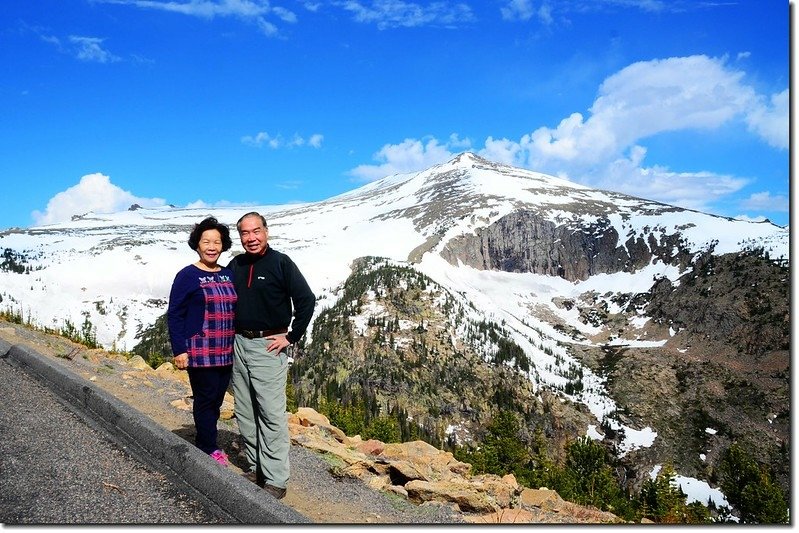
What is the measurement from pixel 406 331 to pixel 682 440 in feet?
242

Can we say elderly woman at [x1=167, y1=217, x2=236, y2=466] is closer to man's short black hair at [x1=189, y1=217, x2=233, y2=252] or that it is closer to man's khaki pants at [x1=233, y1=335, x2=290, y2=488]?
man's short black hair at [x1=189, y1=217, x2=233, y2=252]

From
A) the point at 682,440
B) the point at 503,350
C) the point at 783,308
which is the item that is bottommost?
the point at 682,440

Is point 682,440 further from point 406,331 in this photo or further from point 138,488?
point 138,488

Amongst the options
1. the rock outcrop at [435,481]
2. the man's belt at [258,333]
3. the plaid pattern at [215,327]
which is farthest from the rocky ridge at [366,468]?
the man's belt at [258,333]

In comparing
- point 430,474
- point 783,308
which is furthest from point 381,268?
point 430,474

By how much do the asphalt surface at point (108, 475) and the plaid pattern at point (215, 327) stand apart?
91 centimetres

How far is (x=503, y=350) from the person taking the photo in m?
167

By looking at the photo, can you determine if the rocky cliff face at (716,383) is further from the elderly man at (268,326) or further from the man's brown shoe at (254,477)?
the elderly man at (268,326)

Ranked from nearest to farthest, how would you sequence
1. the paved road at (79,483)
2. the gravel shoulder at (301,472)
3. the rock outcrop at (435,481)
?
the paved road at (79,483) → the gravel shoulder at (301,472) → the rock outcrop at (435,481)

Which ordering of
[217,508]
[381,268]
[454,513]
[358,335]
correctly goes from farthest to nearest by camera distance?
[381,268] < [358,335] < [454,513] < [217,508]

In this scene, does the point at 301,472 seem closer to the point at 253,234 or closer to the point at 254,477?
the point at 254,477

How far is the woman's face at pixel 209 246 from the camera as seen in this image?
6.63 metres

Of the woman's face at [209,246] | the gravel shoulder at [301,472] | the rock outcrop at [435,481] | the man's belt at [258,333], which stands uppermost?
the woman's face at [209,246]

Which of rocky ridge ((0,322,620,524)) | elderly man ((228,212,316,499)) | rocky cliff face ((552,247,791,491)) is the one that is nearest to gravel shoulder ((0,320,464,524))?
rocky ridge ((0,322,620,524))
